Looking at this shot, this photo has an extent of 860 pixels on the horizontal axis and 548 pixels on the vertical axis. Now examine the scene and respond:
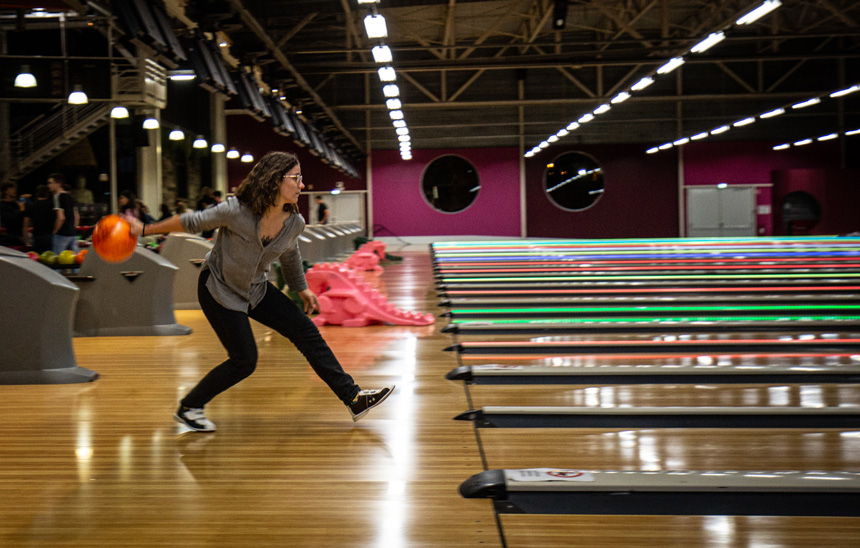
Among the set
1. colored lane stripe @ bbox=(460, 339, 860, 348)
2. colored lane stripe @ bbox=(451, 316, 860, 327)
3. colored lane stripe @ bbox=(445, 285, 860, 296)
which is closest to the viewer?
colored lane stripe @ bbox=(460, 339, 860, 348)

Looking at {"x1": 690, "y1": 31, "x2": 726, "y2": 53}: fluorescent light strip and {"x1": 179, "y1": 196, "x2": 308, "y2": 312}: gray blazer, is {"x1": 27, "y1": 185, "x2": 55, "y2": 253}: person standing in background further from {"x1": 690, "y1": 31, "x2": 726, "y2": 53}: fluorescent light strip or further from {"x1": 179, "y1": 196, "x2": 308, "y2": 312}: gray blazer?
{"x1": 690, "y1": 31, "x2": 726, "y2": 53}: fluorescent light strip

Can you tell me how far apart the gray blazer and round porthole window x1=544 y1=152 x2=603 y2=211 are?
25.4 meters

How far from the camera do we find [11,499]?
119 inches

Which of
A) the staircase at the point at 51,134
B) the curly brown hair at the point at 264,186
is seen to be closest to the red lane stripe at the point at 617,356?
the curly brown hair at the point at 264,186

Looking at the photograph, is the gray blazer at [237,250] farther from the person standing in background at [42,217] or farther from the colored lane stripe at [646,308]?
the person standing in background at [42,217]

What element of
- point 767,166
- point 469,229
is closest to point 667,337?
point 469,229

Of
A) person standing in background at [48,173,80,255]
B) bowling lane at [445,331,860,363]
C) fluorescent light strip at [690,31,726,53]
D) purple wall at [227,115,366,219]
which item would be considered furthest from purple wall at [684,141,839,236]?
person standing in background at [48,173,80,255]

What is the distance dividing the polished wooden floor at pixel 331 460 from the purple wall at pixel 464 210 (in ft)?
75.4

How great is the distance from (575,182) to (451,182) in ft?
14.7

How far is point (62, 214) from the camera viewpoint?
9.72m

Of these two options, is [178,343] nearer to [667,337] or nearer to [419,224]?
[667,337]

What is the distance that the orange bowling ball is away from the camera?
12.5 feet

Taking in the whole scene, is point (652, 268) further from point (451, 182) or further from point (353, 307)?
point (451, 182)

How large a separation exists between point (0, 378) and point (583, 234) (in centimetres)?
2510
